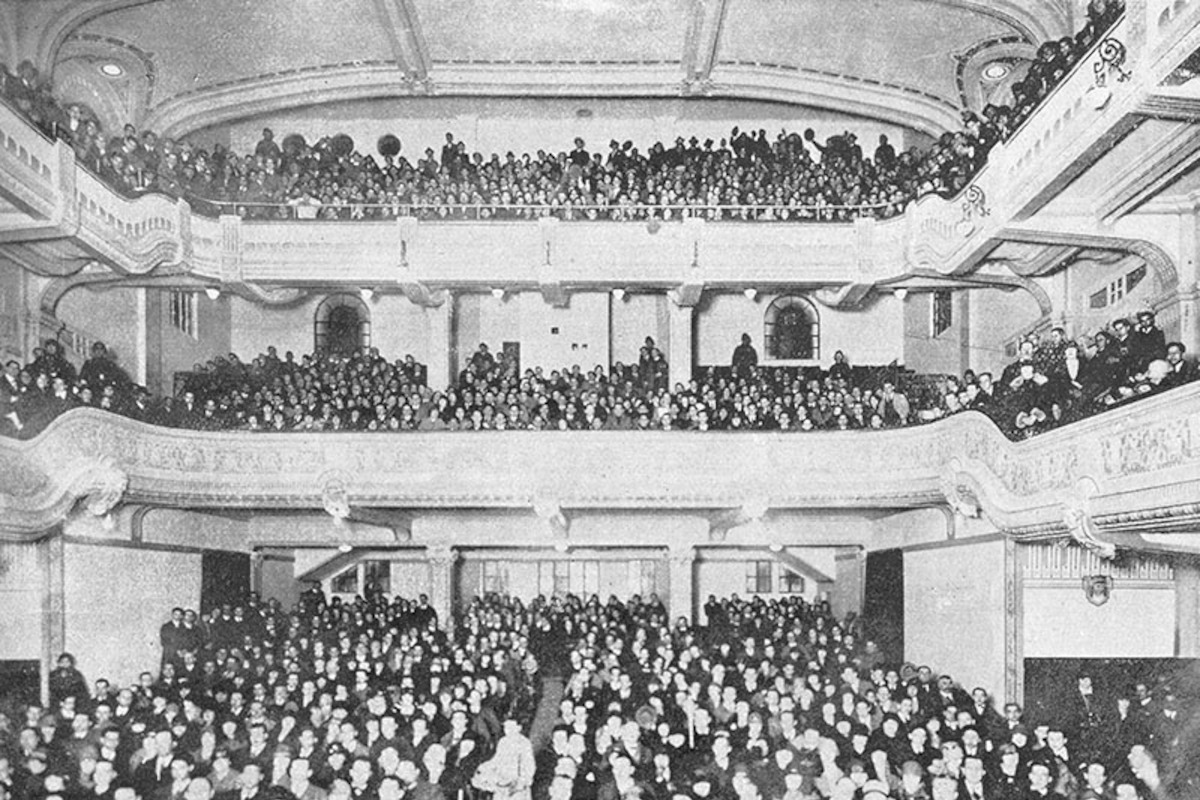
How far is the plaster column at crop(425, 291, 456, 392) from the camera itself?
17719mm

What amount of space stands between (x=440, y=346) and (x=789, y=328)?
6.21 meters

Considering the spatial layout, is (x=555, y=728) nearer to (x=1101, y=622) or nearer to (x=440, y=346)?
(x=1101, y=622)

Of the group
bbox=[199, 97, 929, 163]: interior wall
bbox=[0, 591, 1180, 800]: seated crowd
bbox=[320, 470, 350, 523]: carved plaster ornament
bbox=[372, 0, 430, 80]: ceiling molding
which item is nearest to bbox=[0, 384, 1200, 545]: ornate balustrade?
bbox=[320, 470, 350, 523]: carved plaster ornament

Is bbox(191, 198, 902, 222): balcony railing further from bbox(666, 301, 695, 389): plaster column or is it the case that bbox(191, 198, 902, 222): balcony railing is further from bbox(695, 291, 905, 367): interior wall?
Result: bbox(695, 291, 905, 367): interior wall

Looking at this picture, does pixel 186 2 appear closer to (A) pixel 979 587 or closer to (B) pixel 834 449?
(B) pixel 834 449

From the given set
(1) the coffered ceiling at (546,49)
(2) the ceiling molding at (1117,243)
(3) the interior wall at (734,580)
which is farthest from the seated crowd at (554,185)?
(3) the interior wall at (734,580)

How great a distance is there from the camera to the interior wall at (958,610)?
45.8ft

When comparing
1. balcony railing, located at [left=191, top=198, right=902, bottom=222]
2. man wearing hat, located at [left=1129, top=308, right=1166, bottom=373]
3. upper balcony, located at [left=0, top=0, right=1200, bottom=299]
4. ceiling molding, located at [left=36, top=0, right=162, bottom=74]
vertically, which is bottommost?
man wearing hat, located at [left=1129, top=308, right=1166, bottom=373]

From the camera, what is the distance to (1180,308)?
478 inches

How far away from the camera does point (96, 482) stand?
12039mm

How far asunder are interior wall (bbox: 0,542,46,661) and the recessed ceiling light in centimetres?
1437

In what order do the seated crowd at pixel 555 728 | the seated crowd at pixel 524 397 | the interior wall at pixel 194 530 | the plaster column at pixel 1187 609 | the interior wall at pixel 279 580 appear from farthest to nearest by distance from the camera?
the interior wall at pixel 279 580
the interior wall at pixel 194 530
the plaster column at pixel 1187 609
the seated crowd at pixel 524 397
the seated crowd at pixel 555 728

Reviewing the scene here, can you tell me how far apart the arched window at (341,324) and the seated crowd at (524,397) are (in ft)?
6.06

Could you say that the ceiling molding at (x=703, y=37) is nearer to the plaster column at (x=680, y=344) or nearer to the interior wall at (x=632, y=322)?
the plaster column at (x=680, y=344)
